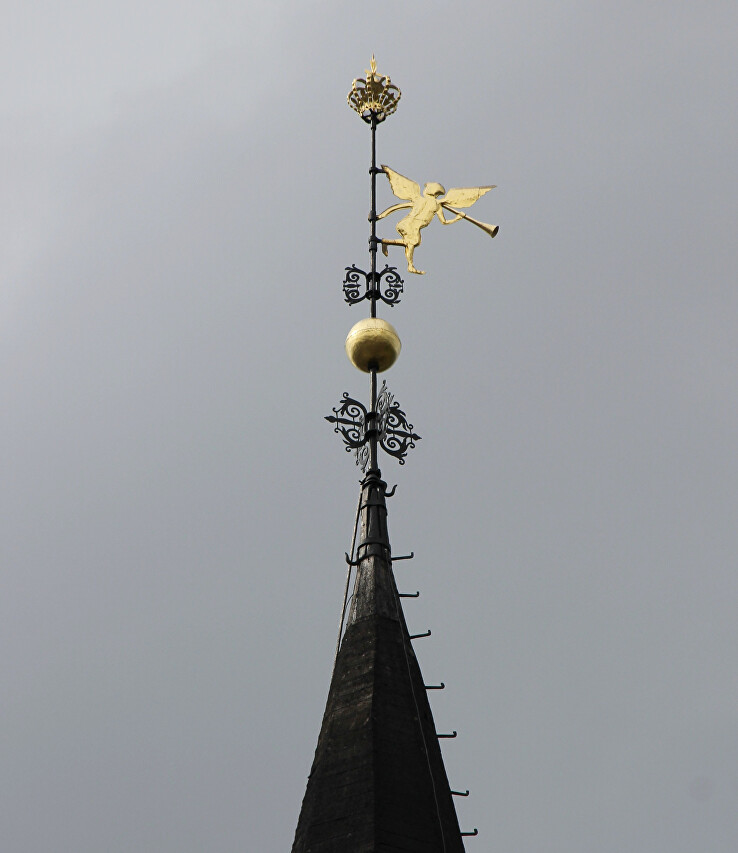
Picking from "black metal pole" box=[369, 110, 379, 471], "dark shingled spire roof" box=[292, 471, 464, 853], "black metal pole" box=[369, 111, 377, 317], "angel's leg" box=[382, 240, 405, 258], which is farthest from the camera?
"angel's leg" box=[382, 240, 405, 258]

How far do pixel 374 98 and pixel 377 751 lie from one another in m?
11.2

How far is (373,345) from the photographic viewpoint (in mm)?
22875

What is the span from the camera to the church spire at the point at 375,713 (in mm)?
17828

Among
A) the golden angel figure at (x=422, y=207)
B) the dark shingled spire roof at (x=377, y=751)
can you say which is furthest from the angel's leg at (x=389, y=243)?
the dark shingled spire roof at (x=377, y=751)

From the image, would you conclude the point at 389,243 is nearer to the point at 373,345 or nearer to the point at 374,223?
the point at 374,223

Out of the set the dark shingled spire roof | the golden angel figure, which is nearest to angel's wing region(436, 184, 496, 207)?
the golden angel figure

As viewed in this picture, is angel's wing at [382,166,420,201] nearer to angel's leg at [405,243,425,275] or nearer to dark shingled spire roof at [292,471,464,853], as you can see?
angel's leg at [405,243,425,275]

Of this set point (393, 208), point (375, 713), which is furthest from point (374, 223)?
point (375, 713)

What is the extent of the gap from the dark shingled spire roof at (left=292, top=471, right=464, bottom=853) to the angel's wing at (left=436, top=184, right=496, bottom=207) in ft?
18.9

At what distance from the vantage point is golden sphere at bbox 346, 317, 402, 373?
2288 centimetres

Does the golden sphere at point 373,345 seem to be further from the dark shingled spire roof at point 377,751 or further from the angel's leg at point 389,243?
the dark shingled spire roof at point 377,751

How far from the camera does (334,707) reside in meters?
19.4

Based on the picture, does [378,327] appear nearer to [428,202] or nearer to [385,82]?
[428,202]

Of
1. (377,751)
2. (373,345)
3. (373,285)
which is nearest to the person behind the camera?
(377,751)
